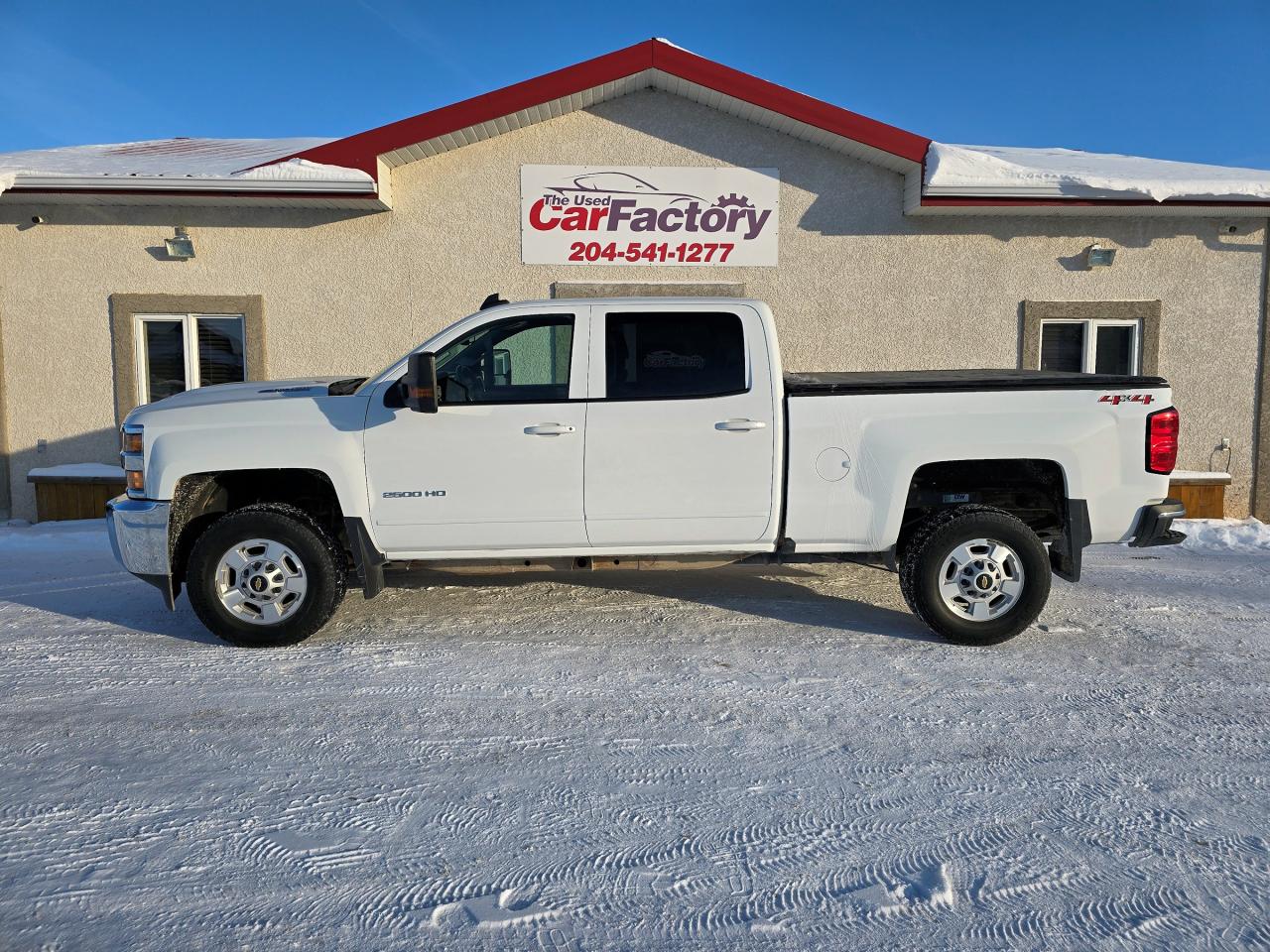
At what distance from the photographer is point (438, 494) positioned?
187 inches

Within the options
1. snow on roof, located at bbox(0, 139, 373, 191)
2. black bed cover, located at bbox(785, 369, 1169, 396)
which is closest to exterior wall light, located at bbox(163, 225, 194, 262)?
snow on roof, located at bbox(0, 139, 373, 191)

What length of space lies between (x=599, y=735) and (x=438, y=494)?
187 cm

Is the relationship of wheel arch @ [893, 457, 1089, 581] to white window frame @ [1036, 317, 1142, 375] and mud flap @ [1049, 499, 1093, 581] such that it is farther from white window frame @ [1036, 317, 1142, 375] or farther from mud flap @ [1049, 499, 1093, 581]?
white window frame @ [1036, 317, 1142, 375]

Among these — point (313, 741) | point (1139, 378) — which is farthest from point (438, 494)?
point (1139, 378)

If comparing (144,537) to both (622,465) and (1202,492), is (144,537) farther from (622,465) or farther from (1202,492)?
(1202,492)

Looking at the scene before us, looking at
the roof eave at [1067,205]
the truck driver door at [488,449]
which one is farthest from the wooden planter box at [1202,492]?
the truck driver door at [488,449]

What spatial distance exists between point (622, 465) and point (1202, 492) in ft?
26.8

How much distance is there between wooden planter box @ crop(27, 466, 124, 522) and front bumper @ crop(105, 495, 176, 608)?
501cm

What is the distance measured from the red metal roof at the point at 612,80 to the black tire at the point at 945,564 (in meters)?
5.37

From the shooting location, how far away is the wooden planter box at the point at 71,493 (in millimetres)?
8891

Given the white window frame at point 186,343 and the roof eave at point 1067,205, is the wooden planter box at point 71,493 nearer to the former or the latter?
the white window frame at point 186,343

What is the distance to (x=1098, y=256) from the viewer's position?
9.22 metres

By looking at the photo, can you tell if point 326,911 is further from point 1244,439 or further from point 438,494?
point 1244,439

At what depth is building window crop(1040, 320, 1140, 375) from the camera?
376 inches
